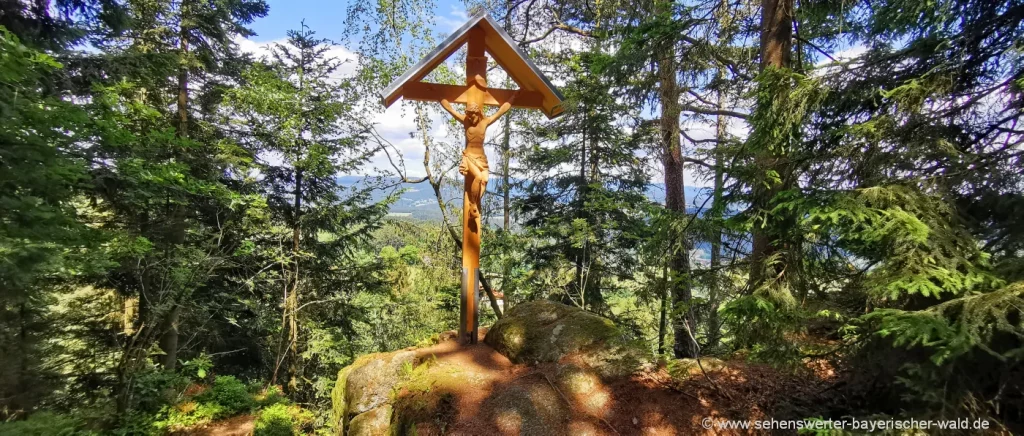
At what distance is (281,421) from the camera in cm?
658

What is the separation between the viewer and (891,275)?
2184 millimetres

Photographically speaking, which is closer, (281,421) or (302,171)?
(281,421)

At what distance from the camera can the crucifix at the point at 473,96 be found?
4941 millimetres

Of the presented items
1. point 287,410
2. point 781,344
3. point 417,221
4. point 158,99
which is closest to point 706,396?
point 781,344

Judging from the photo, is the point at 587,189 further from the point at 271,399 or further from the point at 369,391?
the point at 271,399

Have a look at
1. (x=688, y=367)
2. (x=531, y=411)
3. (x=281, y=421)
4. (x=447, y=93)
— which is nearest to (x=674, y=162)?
(x=688, y=367)

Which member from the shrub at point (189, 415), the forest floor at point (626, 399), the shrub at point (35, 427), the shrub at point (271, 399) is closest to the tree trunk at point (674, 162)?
the forest floor at point (626, 399)

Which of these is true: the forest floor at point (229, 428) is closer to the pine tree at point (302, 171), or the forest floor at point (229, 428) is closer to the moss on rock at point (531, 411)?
the pine tree at point (302, 171)

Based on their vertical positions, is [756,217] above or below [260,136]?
below

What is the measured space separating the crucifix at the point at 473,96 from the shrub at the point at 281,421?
3.57m

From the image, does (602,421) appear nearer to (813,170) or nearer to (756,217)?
(756,217)

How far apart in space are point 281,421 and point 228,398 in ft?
7.59

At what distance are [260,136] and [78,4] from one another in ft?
11.3

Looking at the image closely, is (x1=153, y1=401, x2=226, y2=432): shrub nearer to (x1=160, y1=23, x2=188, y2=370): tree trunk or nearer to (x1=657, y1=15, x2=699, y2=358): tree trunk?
(x1=160, y1=23, x2=188, y2=370): tree trunk
